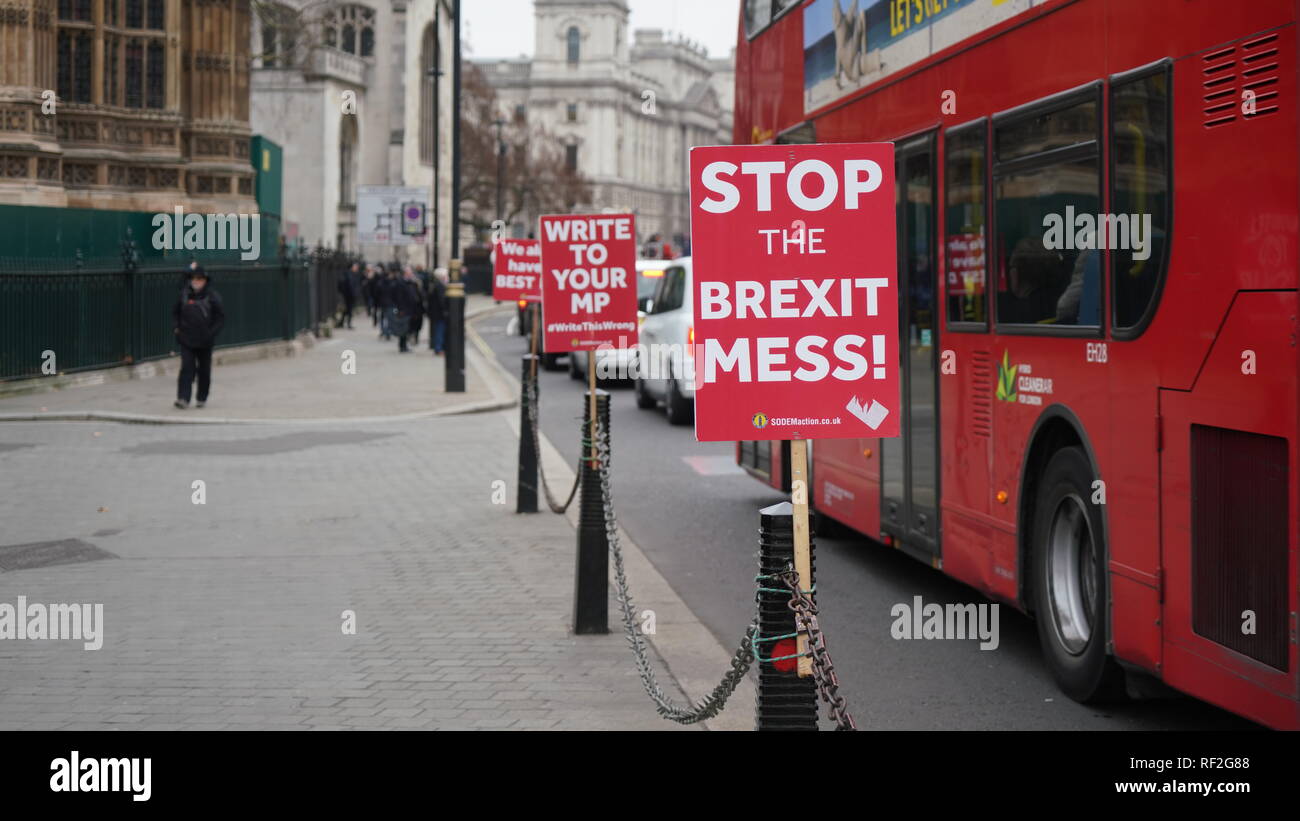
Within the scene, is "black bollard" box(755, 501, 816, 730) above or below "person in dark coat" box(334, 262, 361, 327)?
below

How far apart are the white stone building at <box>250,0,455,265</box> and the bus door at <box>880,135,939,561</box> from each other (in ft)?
155

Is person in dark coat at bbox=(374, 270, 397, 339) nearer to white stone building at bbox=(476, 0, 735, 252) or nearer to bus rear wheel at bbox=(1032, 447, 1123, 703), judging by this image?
bus rear wheel at bbox=(1032, 447, 1123, 703)

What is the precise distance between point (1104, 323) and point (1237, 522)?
129 centimetres

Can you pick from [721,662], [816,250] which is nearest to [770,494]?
[721,662]

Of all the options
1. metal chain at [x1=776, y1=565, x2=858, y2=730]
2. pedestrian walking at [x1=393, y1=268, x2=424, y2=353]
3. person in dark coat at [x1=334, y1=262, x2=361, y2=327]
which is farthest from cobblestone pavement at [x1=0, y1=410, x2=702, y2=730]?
person in dark coat at [x1=334, y1=262, x2=361, y2=327]

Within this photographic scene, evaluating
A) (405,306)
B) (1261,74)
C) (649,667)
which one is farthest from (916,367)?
(405,306)

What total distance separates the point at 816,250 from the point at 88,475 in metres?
11.6

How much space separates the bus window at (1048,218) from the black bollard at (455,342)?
17.4 m

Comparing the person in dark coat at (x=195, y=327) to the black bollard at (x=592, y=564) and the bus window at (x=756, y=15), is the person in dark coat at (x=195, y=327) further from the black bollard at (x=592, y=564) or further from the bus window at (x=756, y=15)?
the black bollard at (x=592, y=564)

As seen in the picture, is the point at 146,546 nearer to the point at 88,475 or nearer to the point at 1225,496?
the point at 88,475

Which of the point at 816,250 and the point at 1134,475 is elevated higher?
the point at 816,250

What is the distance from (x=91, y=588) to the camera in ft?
31.9

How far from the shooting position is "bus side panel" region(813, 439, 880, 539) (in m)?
10.2

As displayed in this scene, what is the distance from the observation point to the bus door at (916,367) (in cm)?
902
